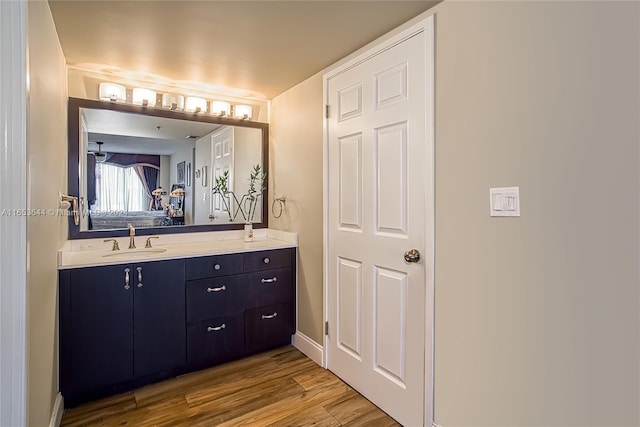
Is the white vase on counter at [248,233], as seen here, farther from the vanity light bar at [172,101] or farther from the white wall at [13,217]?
the white wall at [13,217]

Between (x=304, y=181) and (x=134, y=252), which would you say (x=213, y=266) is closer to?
(x=134, y=252)

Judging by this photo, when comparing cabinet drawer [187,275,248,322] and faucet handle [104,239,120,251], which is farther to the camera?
faucet handle [104,239,120,251]

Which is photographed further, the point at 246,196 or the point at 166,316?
the point at 246,196

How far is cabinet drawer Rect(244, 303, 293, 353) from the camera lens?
8.56 feet

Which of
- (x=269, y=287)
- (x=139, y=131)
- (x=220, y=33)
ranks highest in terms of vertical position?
(x=220, y=33)

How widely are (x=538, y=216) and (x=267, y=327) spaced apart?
2057mm

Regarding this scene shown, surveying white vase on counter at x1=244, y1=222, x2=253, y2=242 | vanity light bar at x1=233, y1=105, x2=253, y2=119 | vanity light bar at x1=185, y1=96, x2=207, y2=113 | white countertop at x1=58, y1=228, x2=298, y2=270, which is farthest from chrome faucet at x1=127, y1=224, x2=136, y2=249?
vanity light bar at x1=233, y1=105, x2=253, y2=119

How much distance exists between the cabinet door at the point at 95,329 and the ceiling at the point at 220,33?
4.36ft

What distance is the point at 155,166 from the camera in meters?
2.75

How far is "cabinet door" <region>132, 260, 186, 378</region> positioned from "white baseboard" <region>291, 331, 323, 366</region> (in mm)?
866

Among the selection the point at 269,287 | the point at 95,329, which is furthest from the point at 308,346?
the point at 95,329

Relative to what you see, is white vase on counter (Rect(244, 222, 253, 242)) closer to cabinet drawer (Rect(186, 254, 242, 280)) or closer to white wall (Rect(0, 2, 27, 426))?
cabinet drawer (Rect(186, 254, 242, 280))

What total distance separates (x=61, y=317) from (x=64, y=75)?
1537mm

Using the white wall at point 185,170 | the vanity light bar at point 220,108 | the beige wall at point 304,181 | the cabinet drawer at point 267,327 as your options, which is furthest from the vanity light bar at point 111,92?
the cabinet drawer at point 267,327
